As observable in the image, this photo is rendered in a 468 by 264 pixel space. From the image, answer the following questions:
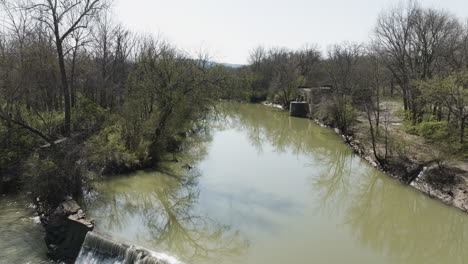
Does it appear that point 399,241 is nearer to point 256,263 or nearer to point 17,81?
point 256,263

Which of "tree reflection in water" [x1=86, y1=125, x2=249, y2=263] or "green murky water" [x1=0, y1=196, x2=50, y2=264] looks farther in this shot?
"tree reflection in water" [x1=86, y1=125, x2=249, y2=263]

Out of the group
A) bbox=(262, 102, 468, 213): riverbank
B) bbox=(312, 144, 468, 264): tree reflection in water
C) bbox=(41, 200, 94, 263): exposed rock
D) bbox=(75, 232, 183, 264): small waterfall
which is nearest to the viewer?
bbox=(75, 232, 183, 264): small waterfall

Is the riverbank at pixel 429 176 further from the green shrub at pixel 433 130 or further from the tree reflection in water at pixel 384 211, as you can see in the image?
the green shrub at pixel 433 130

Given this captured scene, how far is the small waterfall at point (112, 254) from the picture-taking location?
23.1 ft

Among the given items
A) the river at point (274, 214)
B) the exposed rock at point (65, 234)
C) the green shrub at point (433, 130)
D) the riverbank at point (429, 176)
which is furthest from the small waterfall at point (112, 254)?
the green shrub at point (433, 130)

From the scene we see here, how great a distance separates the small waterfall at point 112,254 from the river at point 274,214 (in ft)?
2.39

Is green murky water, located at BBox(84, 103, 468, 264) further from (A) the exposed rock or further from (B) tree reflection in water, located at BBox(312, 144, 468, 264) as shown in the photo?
(A) the exposed rock

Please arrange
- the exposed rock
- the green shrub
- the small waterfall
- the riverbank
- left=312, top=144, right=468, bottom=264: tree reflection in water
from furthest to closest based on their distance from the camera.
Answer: the green shrub → the riverbank → left=312, top=144, right=468, bottom=264: tree reflection in water → the exposed rock → the small waterfall

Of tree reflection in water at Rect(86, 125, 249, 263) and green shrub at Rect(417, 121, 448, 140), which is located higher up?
green shrub at Rect(417, 121, 448, 140)

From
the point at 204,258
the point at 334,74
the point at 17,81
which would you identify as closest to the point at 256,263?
the point at 204,258

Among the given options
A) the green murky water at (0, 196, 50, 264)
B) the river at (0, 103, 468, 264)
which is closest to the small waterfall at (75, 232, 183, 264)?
the river at (0, 103, 468, 264)

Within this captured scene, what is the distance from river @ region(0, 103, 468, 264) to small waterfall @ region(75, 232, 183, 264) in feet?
2.39

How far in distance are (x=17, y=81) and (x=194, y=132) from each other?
40.0ft

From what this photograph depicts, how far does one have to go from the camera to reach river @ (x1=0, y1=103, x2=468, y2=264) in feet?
27.9
